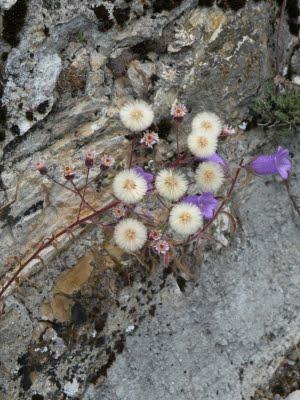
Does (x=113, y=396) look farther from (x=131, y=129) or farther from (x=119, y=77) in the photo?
(x=119, y=77)

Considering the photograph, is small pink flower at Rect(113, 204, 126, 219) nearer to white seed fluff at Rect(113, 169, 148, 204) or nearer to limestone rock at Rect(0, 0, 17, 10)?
white seed fluff at Rect(113, 169, 148, 204)

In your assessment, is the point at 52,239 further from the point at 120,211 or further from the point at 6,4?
the point at 6,4

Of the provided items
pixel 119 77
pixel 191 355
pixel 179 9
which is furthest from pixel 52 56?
pixel 191 355

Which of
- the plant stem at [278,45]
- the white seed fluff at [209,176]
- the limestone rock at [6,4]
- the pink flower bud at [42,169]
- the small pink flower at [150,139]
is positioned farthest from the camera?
the plant stem at [278,45]

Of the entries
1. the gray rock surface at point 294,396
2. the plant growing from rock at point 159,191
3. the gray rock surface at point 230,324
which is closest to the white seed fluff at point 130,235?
the plant growing from rock at point 159,191

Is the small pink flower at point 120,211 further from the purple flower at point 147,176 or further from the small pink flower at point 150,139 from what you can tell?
the small pink flower at point 150,139

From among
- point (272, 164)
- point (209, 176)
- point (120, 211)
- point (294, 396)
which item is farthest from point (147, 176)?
point (294, 396)

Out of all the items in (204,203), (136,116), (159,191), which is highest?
(136,116)
